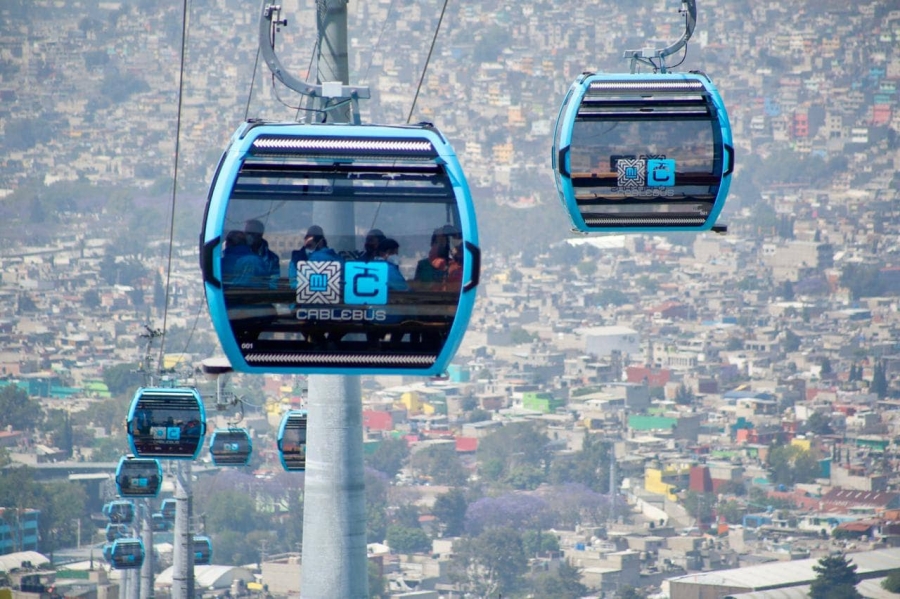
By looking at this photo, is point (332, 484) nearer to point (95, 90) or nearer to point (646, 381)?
point (646, 381)

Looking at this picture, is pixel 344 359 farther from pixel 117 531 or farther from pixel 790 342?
pixel 790 342

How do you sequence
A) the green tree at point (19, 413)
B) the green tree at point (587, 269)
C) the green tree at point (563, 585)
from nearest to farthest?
the green tree at point (563, 585)
the green tree at point (19, 413)
the green tree at point (587, 269)

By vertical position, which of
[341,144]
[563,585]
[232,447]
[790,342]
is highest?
[790,342]

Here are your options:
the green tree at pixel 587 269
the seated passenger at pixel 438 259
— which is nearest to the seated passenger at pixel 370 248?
the seated passenger at pixel 438 259

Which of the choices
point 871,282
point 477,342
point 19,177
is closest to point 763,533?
point 477,342

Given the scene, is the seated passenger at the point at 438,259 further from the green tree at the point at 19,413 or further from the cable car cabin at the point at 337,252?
the green tree at the point at 19,413

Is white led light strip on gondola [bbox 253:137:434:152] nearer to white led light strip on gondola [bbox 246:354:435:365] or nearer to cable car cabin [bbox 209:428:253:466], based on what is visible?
white led light strip on gondola [bbox 246:354:435:365]

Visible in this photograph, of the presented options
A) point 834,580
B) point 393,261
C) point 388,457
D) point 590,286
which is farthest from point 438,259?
point 590,286
